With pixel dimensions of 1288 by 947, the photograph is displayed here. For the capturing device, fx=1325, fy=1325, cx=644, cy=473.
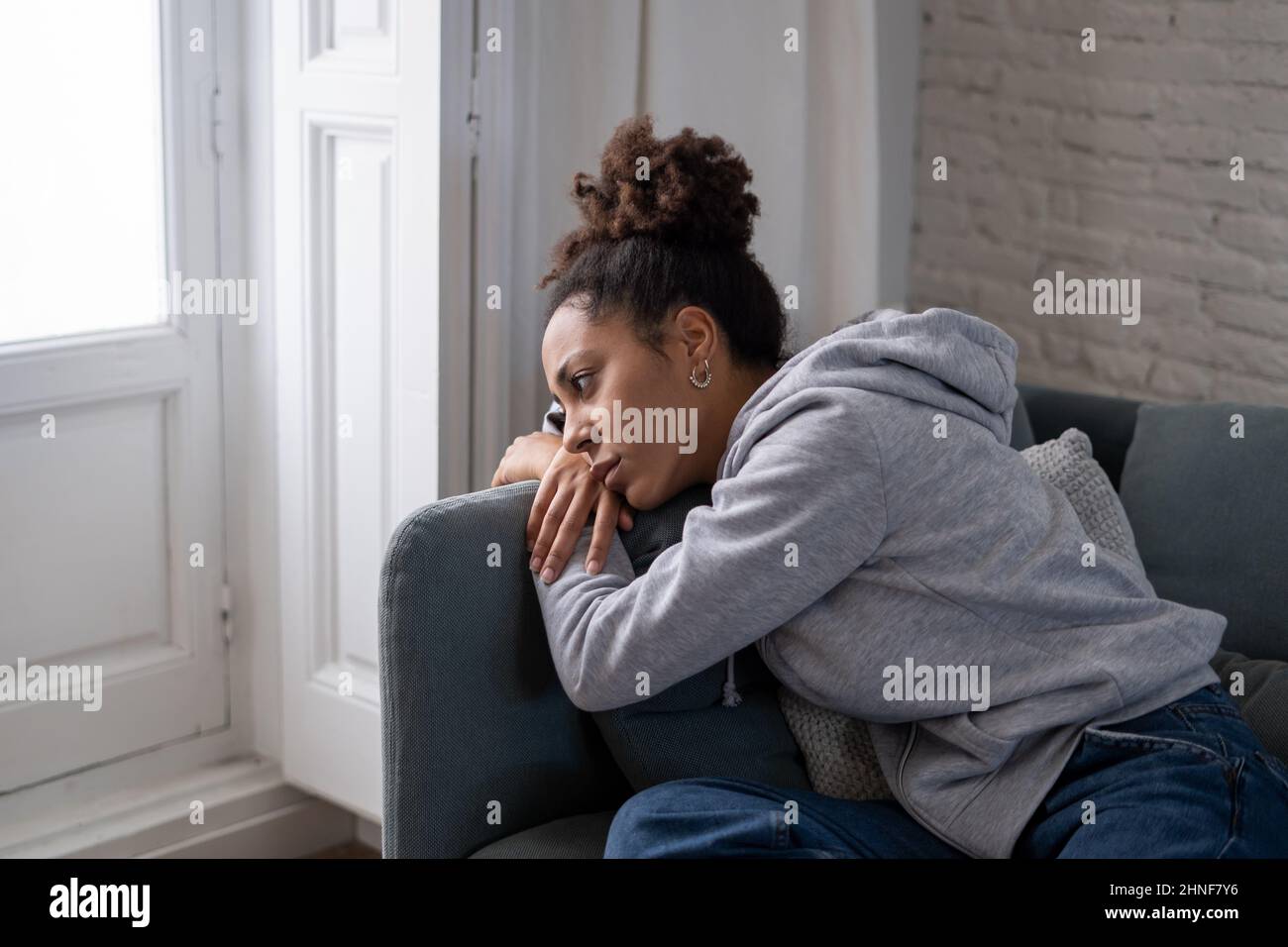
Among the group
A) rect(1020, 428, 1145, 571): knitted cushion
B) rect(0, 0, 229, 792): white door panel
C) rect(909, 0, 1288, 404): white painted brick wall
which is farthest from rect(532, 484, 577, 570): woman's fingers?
rect(909, 0, 1288, 404): white painted brick wall

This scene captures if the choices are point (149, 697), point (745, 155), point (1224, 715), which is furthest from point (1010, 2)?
point (149, 697)

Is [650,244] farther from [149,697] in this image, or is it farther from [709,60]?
[149,697]

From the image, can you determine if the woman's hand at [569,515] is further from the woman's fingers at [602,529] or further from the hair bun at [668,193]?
the hair bun at [668,193]

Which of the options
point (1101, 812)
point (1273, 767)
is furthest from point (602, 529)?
point (1273, 767)

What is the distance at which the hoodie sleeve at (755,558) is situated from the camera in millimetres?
1196

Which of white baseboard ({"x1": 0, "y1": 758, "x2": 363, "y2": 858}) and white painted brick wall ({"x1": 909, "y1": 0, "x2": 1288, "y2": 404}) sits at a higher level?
white painted brick wall ({"x1": 909, "y1": 0, "x2": 1288, "y2": 404})

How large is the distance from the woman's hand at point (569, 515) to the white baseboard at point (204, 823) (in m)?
1.13

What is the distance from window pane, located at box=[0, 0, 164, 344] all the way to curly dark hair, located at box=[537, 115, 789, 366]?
958mm

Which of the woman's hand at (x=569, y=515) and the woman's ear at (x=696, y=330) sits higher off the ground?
the woman's ear at (x=696, y=330)

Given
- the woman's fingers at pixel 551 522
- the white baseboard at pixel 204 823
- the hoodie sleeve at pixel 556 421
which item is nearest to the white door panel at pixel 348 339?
the white baseboard at pixel 204 823

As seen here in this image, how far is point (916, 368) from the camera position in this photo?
1287mm

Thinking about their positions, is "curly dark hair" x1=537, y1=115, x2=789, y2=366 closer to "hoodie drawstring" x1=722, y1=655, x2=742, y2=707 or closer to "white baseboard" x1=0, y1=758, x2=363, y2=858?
"hoodie drawstring" x1=722, y1=655, x2=742, y2=707

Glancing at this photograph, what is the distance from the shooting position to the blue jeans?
1.13m

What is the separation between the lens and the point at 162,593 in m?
2.24
